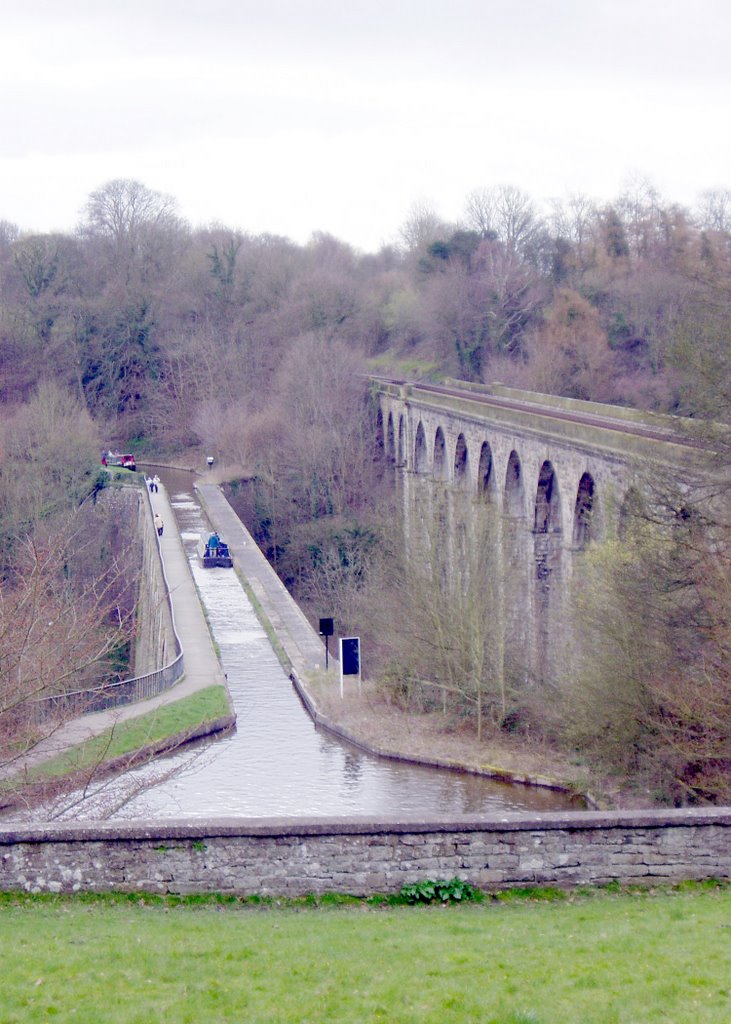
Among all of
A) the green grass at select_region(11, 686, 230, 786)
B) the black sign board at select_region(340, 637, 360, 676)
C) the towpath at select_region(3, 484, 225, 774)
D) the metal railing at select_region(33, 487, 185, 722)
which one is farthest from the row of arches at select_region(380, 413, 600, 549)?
the green grass at select_region(11, 686, 230, 786)

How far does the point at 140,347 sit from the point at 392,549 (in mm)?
42791

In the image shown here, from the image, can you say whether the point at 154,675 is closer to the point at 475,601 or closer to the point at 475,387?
the point at 475,601

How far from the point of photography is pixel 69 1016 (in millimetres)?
5660

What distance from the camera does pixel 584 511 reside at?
25.0m

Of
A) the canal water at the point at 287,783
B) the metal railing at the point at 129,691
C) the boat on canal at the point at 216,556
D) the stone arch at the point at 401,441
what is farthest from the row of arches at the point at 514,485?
the metal railing at the point at 129,691

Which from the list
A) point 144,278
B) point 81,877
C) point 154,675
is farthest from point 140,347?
point 81,877

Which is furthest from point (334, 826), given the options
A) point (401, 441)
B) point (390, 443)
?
point (390, 443)

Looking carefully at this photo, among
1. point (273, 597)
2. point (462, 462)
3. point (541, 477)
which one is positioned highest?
point (541, 477)

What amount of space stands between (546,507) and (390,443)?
22115 millimetres

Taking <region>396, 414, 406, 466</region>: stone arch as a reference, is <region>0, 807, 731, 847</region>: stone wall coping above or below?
below

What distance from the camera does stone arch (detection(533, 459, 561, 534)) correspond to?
27359mm

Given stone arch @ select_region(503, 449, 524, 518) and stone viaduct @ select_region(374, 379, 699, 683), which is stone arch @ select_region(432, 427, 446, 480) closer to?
stone viaduct @ select_region(374, 379, 699, 683)

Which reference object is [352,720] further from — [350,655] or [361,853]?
[361,853]

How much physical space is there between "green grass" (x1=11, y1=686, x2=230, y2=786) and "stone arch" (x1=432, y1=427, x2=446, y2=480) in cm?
2152
